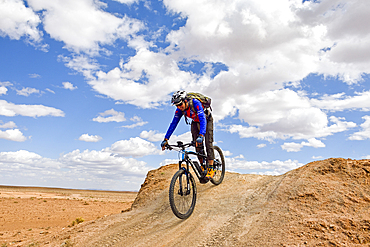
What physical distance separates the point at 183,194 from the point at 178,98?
2.64 meters

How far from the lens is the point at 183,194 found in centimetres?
609

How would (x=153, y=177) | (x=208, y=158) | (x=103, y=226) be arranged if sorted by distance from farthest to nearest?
(x=153, y=177) → (x=208, y=158) → (x=103, y=226)

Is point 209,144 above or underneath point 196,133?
underneath

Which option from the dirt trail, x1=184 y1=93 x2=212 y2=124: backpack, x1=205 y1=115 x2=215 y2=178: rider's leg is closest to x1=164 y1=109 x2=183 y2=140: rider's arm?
x1=184 y1=93 x2=212 y2=124: backpack

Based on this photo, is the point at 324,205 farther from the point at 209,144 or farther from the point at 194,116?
the point at 194,116

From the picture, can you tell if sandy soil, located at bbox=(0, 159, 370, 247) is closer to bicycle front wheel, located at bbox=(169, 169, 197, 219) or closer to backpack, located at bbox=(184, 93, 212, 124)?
bicycle front wheel, located at bbox=(169, 169, 197, 219)

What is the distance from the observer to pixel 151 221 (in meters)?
6.63

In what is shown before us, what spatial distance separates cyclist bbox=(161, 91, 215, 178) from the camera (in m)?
6.78

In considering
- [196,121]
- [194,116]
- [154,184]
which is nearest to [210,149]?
[196,121]

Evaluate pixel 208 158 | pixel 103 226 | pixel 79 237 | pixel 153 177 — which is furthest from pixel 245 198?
pixel 153 177

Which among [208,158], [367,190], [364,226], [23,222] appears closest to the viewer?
[364,226]

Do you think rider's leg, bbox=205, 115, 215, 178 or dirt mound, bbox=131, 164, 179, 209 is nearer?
rider's leg, bbox=205, 115, 215, 178

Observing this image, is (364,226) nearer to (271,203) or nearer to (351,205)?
(351,205)

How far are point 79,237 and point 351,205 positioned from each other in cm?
667
